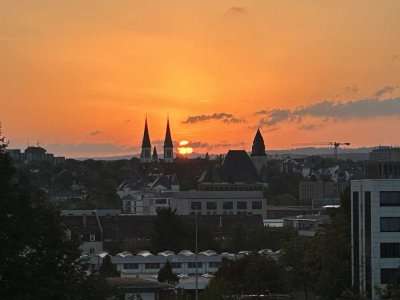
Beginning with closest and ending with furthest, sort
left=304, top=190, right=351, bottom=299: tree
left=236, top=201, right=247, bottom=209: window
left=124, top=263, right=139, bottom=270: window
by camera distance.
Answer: left=304, top=190, right=351, bottom=299: tree, left=124, top=263, right=139, bottom=270: window, left=236, top=201, right=247, bottom=209: window

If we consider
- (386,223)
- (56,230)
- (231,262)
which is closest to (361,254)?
(386,223)

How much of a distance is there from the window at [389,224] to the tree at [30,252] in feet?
84.2

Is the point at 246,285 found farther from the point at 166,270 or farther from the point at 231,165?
the point at 231,165

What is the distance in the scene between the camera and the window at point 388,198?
51.2m

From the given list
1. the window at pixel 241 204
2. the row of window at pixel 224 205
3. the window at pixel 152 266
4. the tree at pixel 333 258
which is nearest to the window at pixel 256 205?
the row of window at pixel 224 205

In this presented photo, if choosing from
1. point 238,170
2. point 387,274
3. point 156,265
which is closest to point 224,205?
point 238,170

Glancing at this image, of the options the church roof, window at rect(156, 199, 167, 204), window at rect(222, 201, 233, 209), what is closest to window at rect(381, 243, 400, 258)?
window at rect(222, 201, 233, 209)

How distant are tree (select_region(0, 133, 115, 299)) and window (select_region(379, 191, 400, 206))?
25635 millimetres

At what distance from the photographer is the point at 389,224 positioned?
51312 mm

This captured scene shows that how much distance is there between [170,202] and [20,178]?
5325 inches

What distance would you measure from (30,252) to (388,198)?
28478 millimetres

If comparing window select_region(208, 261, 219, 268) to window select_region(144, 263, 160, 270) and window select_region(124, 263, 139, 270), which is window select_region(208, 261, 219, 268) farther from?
window select_region(124, 263, 139, 270)

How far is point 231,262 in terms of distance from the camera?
2635 inches

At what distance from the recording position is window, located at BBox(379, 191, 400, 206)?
51219 millimetres
